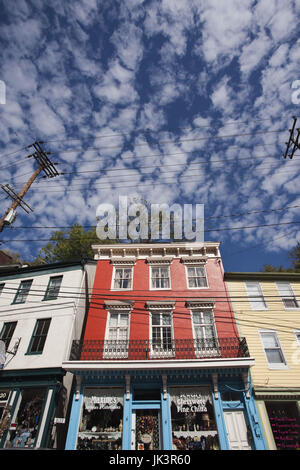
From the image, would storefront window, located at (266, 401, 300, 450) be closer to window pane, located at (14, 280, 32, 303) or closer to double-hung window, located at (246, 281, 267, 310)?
double-hung window, located at (246, 281, 267, 310)

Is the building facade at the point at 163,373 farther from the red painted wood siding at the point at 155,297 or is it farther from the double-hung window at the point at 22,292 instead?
the double-hung window at the point at 22,292

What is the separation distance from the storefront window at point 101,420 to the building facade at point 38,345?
1375mm

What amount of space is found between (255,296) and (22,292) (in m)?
15.8

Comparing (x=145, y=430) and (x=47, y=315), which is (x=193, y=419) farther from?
(x=47, y=315)

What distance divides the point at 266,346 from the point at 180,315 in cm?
501

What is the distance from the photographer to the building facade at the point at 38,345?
Answer: 37.4 ft

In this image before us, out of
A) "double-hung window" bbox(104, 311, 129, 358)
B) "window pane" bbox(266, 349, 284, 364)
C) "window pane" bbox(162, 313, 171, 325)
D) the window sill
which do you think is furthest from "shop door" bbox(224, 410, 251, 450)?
"double-hung window" bbox(104, 311, 129, 358)

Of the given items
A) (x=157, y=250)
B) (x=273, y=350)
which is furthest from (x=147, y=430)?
(x=157, y=250)

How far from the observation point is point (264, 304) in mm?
14477

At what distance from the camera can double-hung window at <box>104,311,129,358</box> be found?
42.0ft

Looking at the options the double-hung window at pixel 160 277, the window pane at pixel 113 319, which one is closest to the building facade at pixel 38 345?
the window pane at pixel 113 319

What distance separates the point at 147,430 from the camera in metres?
11.0

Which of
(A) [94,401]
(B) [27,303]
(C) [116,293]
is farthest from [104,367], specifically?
(B) [27,303]
